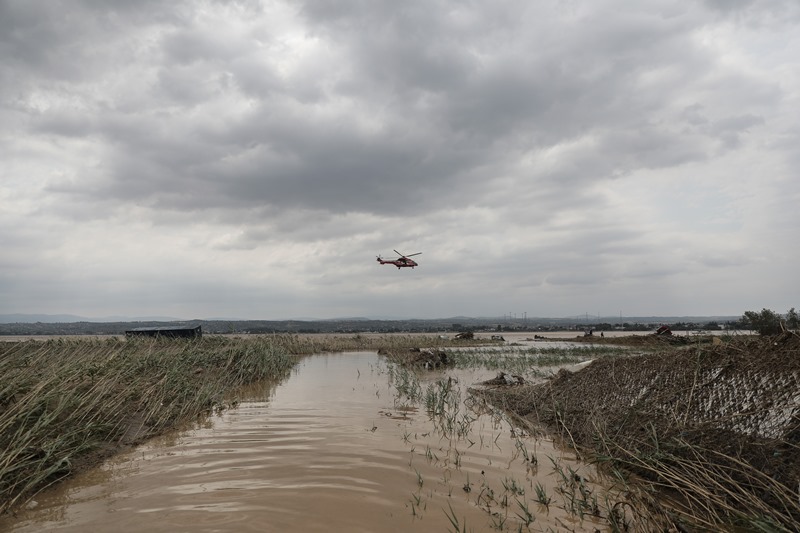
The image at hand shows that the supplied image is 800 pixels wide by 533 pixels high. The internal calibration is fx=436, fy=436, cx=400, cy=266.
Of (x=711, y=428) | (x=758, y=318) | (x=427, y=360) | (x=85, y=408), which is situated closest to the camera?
(x=711, y=428)

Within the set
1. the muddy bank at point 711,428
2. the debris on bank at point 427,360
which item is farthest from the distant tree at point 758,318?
the muddy bank at point 711,428

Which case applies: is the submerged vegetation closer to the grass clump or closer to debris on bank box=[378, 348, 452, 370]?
the grass clump

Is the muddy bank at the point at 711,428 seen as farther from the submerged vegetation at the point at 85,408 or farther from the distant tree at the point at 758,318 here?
the distant tree at the point at 758,318

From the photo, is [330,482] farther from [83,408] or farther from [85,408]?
[83,408]

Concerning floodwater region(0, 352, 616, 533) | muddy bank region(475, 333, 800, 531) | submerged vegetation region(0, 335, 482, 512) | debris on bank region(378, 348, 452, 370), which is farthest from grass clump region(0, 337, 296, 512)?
debris on bank region(378, 348, 452, 370)

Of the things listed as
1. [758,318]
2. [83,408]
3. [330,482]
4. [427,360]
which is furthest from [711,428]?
[758,318]

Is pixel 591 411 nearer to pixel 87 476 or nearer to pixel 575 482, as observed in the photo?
pixel 575 482
